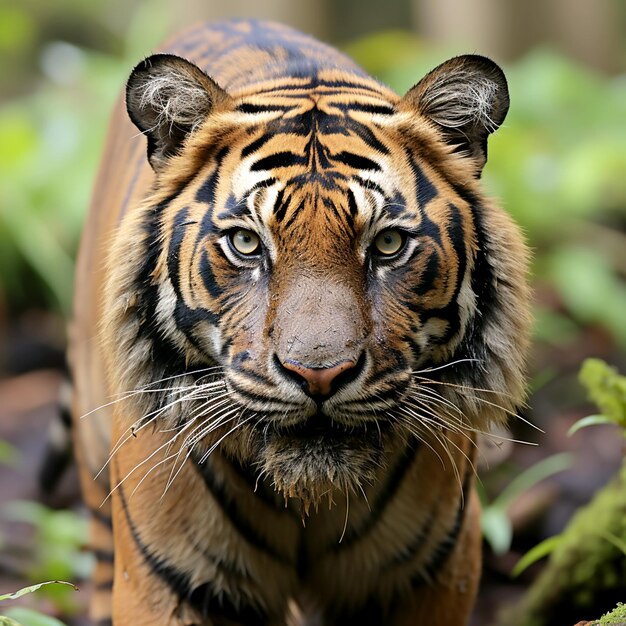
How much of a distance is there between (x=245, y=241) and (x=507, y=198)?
4948 mm

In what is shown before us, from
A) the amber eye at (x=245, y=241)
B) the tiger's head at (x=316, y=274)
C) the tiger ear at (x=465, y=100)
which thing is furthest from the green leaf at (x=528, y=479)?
the amber eye at (x=245, y=241)

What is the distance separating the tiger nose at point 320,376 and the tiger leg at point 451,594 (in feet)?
3.37

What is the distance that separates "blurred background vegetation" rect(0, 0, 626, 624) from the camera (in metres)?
5.63

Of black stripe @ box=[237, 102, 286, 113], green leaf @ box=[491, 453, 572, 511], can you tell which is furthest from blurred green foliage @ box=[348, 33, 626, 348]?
black stripe @ box=[237, 102, 286, 113]

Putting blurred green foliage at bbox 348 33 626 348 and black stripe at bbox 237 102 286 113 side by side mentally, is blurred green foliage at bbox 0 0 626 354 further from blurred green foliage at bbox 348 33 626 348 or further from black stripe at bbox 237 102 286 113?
black stripe at bbox 237 102 286 113

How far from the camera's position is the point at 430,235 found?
9.25ft

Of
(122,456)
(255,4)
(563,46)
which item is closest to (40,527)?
(122,456)

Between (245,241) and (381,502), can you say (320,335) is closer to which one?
(245,241)

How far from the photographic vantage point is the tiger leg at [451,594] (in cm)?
329

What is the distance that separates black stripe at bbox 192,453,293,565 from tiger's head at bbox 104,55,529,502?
4 cm

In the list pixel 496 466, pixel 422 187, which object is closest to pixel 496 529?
pixel 496 466

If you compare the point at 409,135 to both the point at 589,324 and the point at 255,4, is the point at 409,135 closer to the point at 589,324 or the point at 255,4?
the point at 589,324

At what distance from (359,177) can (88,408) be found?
2.17 meters

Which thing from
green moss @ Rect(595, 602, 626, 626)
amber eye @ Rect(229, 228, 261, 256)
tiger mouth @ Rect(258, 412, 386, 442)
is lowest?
green moss @ Rect(595, 602, 626, 626)
